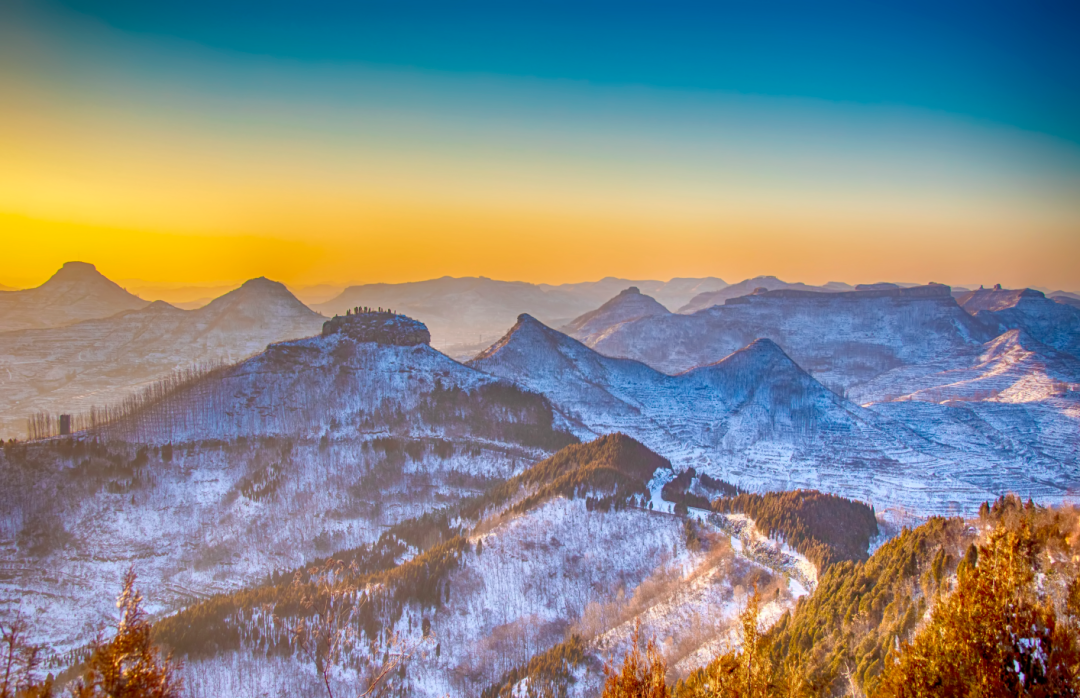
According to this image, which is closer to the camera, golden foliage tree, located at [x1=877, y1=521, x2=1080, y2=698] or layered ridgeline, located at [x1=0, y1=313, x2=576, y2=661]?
golden foliage tree, located at [x1=877, y1=521, x2=1080, y2=698]

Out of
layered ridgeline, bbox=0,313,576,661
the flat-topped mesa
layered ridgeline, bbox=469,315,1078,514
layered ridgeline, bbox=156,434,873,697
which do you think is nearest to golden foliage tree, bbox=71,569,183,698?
layered ridgeline, bbox=156,434,873,697

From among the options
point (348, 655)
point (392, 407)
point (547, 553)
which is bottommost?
point (348, 655)

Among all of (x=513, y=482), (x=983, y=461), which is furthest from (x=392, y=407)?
(x=983, y=461)

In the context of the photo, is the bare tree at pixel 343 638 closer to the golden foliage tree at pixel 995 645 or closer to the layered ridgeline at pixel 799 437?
the golden foliage tree at pixel 995 645

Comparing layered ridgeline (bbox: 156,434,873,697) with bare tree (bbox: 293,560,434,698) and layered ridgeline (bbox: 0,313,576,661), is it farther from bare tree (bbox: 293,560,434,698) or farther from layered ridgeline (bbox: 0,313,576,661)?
layered ridgeline (bbox: 0,313,576,661)

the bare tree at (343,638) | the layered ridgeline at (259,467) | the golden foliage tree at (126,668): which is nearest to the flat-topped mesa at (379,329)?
the layered ridgeline at (259,467)

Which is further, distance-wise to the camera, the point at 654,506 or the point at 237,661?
the point at 654,506

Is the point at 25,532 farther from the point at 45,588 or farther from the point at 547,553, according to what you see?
the point at 547,553
